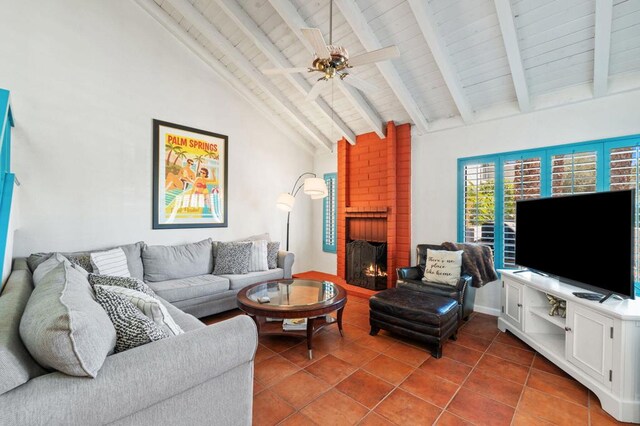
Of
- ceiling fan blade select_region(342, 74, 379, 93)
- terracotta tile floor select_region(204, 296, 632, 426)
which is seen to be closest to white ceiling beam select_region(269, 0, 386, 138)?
ceiling fan blade select_region(342, 74, 379, 93)

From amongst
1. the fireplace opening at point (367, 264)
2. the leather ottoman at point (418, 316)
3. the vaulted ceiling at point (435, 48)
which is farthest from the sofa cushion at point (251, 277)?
the vaulted ceiling at point (435, 48)

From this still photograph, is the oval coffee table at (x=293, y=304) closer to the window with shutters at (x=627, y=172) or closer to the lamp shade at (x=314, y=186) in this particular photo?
the lamp shade at (x=314, y=186)

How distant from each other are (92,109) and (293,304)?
3143mm

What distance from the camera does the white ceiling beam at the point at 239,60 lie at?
11.0 ft

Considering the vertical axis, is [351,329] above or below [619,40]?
below

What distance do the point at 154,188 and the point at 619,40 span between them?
199 inches

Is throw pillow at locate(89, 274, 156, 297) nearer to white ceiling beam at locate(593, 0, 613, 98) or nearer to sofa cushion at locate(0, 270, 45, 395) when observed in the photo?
sofa cushion at locate(0, 270, 45, 395)

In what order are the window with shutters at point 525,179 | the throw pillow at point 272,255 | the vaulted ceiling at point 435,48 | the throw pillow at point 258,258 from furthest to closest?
the throw pillow at point 272,255
the throw pillow at point 258,258
the window with shutters at point 525,179
the vaulted ceiling at point 435,48

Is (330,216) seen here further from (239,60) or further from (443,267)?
(239,60)

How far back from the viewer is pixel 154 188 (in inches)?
145

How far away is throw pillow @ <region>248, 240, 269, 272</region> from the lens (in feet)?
12.9

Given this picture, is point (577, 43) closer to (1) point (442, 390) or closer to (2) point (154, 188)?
(1) point (442, 390)

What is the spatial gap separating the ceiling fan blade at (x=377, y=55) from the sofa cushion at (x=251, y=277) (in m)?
A: 2.70

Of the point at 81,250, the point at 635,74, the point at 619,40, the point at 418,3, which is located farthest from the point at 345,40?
the point at 81,250
